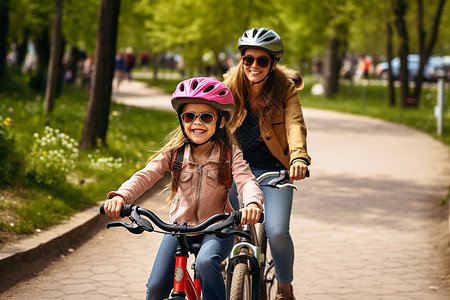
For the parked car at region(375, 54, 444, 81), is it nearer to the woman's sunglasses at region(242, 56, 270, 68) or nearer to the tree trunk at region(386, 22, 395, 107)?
the tree trunk at region(386, 22, 395, 107)

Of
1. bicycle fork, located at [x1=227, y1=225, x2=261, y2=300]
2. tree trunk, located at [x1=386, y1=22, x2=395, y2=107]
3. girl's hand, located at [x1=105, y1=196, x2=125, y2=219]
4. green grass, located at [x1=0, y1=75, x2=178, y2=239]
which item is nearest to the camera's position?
girl's hand, located at [x1=105, y1=196, x2=125, y2=219]

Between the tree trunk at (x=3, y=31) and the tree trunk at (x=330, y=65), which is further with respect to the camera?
the tree trunk at (x=330, y=65)

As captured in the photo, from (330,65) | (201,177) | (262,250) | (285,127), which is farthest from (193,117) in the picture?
(330,65)

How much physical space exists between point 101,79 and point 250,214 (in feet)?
28.5

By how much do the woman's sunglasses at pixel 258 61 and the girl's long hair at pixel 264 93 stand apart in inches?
4.3

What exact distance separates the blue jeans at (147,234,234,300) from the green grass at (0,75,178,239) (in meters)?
0.71

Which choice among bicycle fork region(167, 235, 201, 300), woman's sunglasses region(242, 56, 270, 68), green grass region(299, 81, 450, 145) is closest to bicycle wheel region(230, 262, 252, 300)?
bicycle fork region(167, 235, 201, 300)

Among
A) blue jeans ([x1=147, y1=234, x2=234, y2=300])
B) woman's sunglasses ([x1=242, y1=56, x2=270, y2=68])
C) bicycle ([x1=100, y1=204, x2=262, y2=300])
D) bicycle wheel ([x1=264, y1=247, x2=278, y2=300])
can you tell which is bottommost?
bicycle wheel ([x1=264, y1=247, x2=278, y2=300])

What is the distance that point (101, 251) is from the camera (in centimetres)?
686

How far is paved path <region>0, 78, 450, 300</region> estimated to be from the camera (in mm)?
5797

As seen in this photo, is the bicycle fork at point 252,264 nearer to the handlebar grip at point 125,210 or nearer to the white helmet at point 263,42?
the handlebar grip at point 125,210

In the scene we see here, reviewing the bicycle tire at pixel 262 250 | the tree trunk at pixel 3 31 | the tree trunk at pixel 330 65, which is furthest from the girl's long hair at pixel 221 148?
the tree trunk at pixel 330 65

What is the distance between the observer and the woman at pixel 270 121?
14.5ft

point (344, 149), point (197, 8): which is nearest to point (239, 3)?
point (197, 8)
